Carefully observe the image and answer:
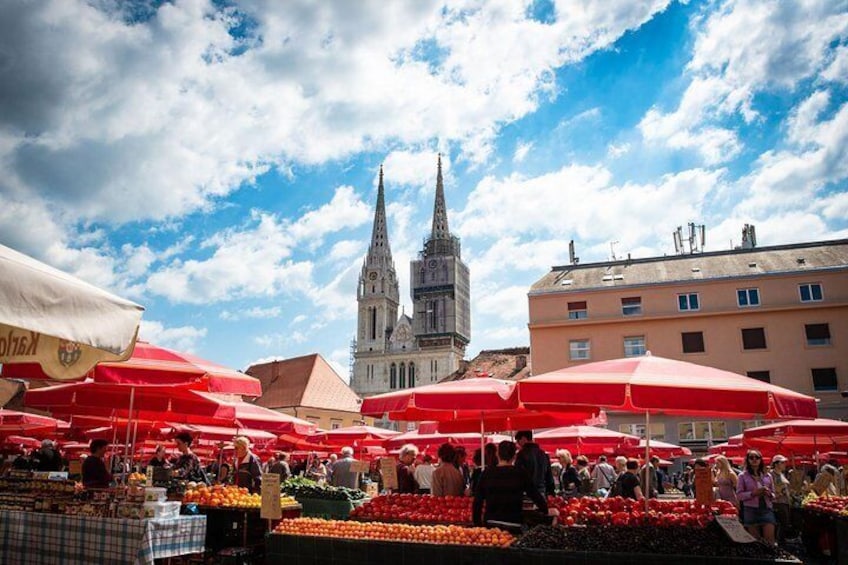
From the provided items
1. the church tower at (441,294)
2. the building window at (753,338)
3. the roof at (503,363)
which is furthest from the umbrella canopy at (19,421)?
the church tower at (441,294)

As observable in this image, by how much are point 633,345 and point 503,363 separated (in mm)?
23056

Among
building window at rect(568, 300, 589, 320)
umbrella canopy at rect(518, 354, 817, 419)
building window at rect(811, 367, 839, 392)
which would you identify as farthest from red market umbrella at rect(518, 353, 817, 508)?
building window at rect(568, 300, 589, 320)

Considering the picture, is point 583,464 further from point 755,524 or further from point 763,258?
point 763,258

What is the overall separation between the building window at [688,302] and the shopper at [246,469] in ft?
107

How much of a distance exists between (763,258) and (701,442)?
12.0m

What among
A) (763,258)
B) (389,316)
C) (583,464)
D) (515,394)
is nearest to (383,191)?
(389,316)

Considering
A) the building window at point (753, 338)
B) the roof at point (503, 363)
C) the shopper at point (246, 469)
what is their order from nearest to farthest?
the shopper at point (246, 469)
the building window at point (753, 338)
the roof at point (503, 363)

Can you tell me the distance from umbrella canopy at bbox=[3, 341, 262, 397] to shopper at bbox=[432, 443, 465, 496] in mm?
2689

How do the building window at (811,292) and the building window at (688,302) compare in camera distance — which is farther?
the building window at (688,302)

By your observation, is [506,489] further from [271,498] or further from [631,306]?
[631,306]

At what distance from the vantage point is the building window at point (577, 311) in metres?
38.0

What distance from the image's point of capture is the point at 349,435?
16984mm

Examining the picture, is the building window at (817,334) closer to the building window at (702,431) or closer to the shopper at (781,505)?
the building window at (702,431)

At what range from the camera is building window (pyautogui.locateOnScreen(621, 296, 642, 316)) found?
122 feet
